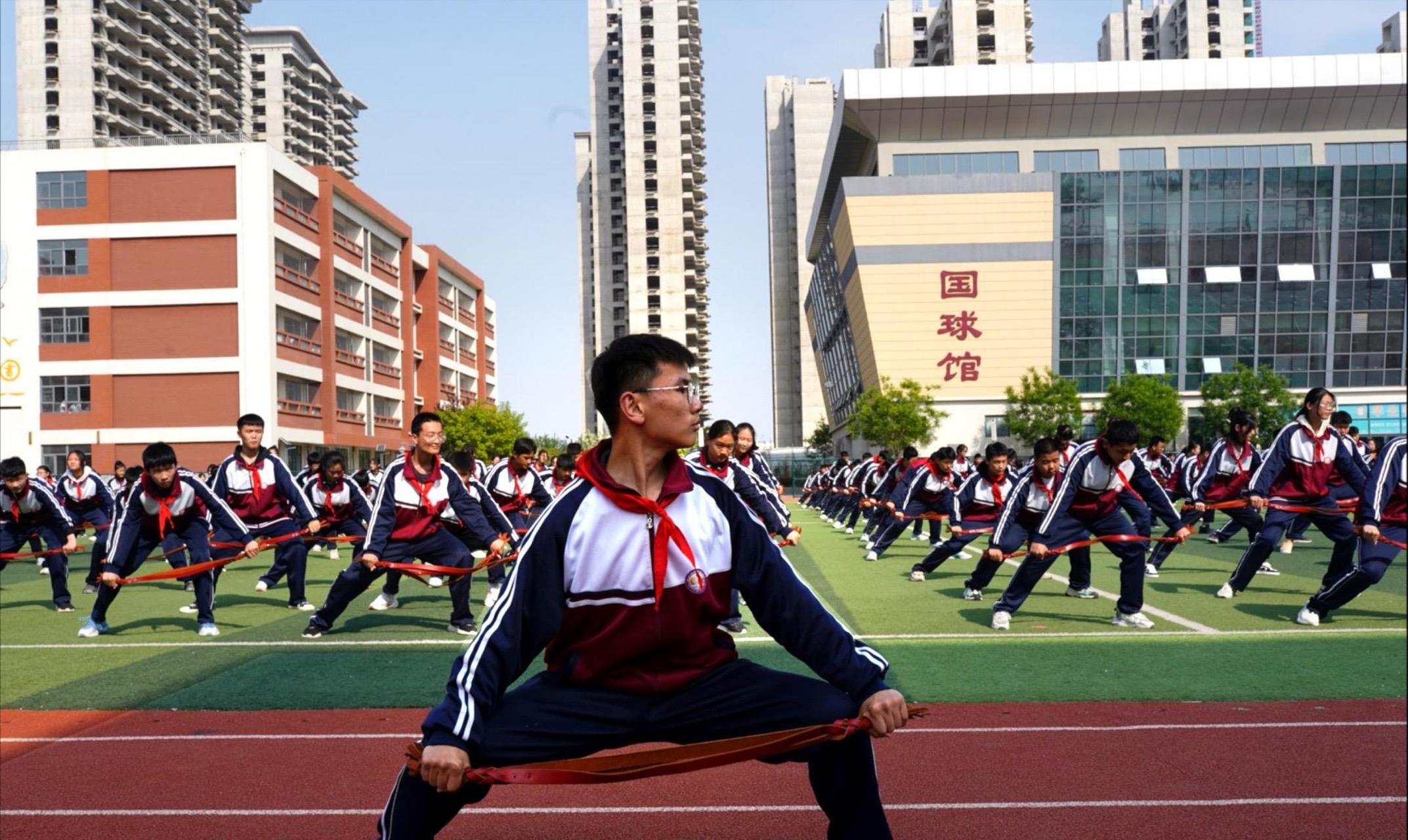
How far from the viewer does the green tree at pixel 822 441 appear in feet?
319

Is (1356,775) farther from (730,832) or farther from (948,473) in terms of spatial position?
(948,473)

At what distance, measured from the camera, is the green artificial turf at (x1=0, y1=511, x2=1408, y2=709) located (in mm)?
8055

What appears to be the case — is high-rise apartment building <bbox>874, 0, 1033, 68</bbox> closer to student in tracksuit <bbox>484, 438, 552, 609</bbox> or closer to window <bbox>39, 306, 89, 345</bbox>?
window <bbox>39, 306, 89, 345</bbox>

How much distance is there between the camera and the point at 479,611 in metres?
12.9

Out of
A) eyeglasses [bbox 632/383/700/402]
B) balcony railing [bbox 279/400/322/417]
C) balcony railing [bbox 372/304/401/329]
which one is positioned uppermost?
balcony railing [bbox 372/304/401/329]

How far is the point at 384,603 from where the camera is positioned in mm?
13336

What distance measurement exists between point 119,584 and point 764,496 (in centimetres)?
557

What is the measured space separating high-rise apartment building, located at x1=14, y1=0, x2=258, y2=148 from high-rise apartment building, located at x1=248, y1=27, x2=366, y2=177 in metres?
16.5

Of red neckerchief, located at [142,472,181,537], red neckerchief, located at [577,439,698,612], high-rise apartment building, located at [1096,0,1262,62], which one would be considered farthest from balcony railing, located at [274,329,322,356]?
high-rise apartment building, located at [1096,0,1262,62]

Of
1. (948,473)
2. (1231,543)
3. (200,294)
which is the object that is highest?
(200,294)

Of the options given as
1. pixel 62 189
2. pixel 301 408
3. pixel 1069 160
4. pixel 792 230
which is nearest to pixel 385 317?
pixel 301 408

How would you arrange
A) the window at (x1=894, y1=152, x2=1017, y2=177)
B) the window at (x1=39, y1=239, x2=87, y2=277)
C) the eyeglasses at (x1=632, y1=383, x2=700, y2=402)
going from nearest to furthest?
the eyeglasses at (x1=632, y1=383, x2=700, y2=402) → the window at (x1=39, y1=239, x2=87, y2=277) → the window at (x1=894, y1=152, x2=1017, y2=177)

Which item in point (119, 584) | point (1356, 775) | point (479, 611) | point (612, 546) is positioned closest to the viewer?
point (612, 546)

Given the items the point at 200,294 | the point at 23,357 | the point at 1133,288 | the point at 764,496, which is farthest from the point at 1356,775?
the point at 1133,288
